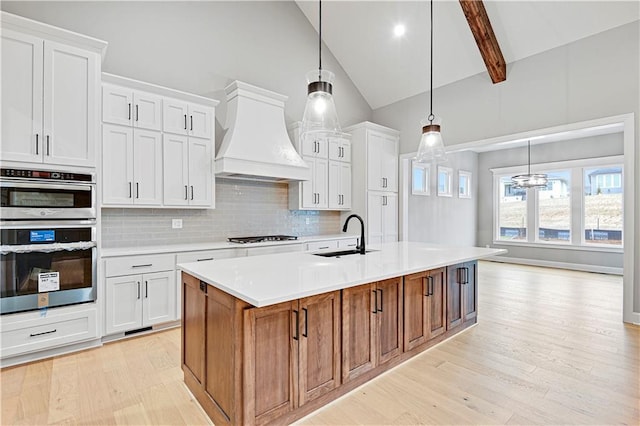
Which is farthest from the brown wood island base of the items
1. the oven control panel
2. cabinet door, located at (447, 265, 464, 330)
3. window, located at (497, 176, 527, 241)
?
window, located at (497, 176, 527, 241)

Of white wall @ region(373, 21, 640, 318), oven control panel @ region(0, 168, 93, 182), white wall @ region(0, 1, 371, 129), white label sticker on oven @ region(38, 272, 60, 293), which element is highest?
white wall @ region(0, 1, 371, 129)

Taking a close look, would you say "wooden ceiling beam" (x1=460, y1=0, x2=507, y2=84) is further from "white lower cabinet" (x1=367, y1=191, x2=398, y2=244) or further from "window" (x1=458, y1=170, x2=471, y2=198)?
"window" (x1=458, y1=170, x2=471, y2=198)

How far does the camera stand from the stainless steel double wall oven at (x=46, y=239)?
2.55m

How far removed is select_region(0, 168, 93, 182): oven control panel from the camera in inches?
100

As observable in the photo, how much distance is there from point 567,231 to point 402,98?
5.06 meters

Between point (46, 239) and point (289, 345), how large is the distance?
2.31 m

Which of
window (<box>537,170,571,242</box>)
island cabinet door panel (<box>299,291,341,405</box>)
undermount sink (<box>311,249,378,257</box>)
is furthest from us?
window (<box>537,170,571,242</box>)

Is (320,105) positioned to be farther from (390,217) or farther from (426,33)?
(390,217)

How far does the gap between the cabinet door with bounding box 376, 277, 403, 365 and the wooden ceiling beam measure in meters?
3.60

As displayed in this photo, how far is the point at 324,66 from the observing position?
5863 millimetres

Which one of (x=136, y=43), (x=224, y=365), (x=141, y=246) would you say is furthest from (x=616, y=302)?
(x=136, y=43)

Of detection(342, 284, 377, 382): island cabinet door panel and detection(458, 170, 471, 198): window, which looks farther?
detection(458, 170, 471, 198): window

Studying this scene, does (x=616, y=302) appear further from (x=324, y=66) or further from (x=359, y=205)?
(x=324, y=66)

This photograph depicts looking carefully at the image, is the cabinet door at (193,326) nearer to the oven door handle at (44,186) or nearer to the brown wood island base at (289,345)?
the brown wood island base at (289,345)
